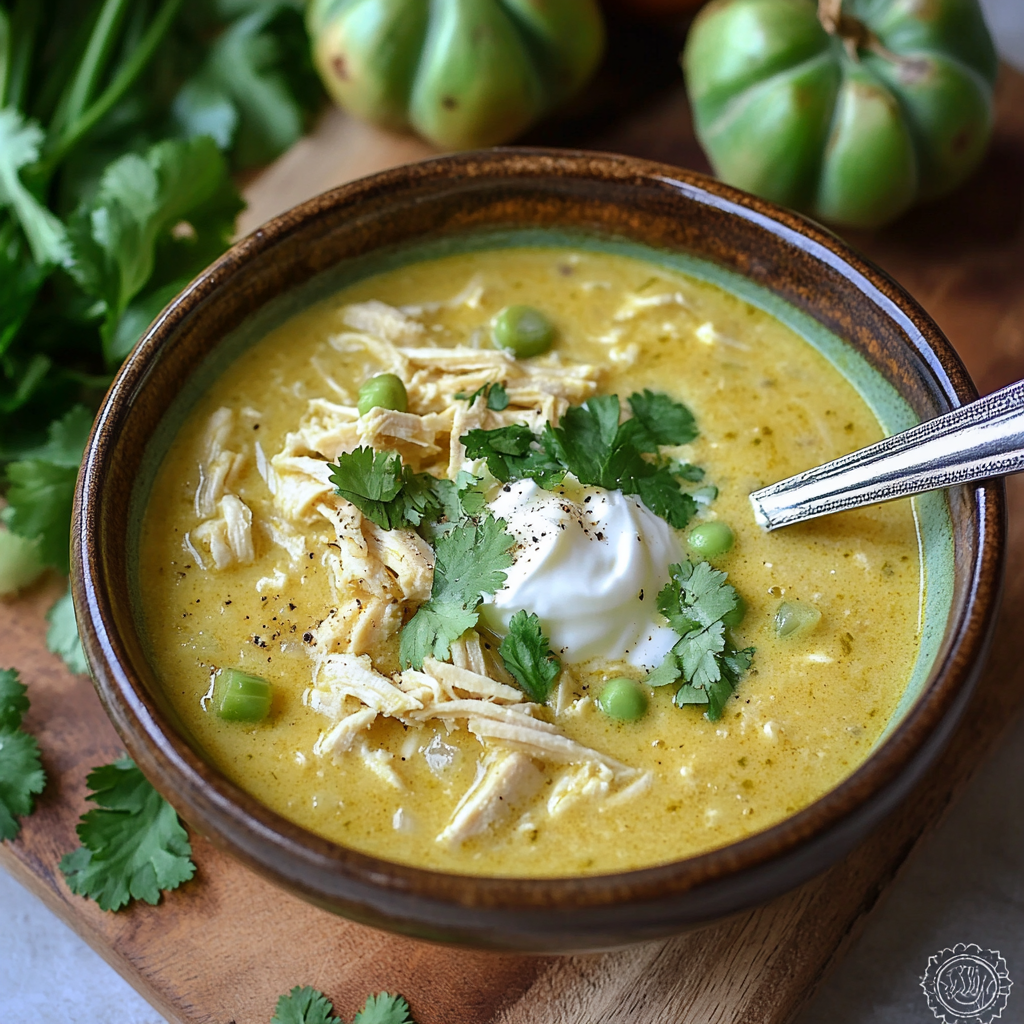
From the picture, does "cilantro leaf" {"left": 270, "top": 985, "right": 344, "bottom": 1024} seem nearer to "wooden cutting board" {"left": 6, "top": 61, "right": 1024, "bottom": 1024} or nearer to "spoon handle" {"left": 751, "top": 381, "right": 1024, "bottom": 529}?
"wooden cutting board" {"left": 6, "top": 61, "right": 1024, "bottom": 1024}

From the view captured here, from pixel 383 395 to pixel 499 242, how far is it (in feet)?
2.27

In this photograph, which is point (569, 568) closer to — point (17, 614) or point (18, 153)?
point (17, 614)

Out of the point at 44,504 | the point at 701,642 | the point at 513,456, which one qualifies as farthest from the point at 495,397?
the point at 44,504

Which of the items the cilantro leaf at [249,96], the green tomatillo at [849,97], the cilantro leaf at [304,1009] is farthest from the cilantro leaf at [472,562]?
the cilantro leaf at [249,96]

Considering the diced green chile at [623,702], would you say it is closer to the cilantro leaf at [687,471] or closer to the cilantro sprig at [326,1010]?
the cilantro leaf at [687,471]

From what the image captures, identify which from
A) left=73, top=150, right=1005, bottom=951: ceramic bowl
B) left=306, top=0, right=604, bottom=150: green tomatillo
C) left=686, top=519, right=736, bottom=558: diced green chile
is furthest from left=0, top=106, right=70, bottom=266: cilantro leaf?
left=686, top=519, right=736, bottom=558: diced green chile

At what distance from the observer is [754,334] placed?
313 centimetres

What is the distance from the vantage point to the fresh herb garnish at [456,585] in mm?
2525

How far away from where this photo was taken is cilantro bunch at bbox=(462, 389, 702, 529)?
9.11 ft

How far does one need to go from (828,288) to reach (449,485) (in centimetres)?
109

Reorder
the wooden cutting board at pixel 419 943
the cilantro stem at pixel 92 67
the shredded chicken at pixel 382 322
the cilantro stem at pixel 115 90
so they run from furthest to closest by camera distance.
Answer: the cilantro stem at pixel 92 67 < the cilantro stem at pixel 115 90 < the shredded chicken at pixel 382 322 < the wooden cutting board at pixel 419 943

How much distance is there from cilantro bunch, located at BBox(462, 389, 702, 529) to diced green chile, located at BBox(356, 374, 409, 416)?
226 mm

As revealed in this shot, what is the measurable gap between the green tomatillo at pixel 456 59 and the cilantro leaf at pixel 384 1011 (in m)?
2.70

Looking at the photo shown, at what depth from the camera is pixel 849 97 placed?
357 cm
